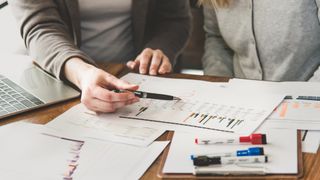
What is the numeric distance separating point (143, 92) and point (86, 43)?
49cm

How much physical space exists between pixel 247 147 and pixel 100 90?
1.01 feet

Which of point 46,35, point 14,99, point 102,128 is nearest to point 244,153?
point 102,128

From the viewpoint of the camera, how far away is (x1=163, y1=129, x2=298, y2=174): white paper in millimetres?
756

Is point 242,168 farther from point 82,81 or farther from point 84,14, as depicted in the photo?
point 84,14

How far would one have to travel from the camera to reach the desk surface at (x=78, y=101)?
2.50ft

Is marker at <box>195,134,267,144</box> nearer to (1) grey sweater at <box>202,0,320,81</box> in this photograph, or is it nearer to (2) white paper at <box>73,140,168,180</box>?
(2) white paper at <box>73,140,168,180</box>

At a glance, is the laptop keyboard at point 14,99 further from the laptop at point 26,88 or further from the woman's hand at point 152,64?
the woman's hand at point 152,64

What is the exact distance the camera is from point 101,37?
1465mm

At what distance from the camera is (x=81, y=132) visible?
2.97 ft

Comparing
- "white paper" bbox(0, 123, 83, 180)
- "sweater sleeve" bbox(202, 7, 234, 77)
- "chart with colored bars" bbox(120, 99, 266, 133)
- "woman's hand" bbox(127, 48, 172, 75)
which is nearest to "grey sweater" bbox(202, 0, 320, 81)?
"sweater sleeve" bbox(202, 7, 234, 77)

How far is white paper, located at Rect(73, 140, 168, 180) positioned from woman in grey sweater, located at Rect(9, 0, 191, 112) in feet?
0.43

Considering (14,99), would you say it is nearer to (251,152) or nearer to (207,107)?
(207,107)

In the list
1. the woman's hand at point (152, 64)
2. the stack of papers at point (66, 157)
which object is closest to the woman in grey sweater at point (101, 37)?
the woman's hand at point (152, 64)

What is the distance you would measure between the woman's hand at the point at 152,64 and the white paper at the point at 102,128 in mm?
222
